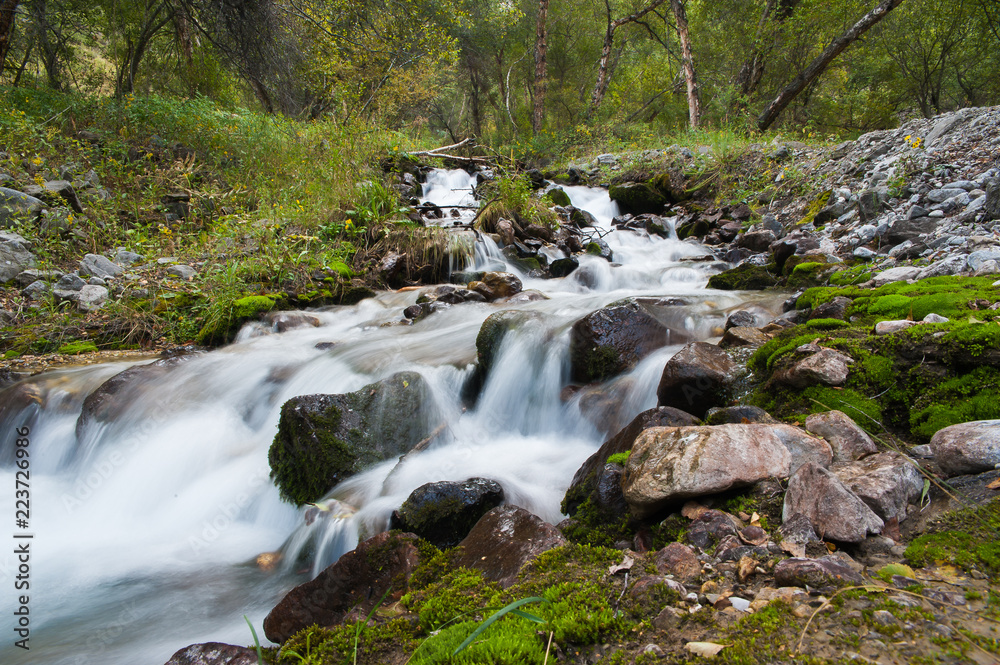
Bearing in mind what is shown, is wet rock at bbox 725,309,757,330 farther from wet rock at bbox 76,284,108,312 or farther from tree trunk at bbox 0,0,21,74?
tree trunk at bbox 0,0,21,74

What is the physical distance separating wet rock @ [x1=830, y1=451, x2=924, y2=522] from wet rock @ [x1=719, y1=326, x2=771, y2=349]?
80.5 inches

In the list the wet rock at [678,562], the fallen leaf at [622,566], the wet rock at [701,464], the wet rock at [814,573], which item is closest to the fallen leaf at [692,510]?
the wet rock at [701,464]

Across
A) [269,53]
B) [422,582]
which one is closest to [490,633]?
[422,582]

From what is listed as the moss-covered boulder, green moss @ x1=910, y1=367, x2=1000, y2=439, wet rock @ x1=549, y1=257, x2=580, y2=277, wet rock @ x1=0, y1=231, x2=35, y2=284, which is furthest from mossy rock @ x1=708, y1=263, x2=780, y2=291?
wet rock @ x1=0, y1=231, x2=35, y2=284

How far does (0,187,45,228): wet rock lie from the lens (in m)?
7.02

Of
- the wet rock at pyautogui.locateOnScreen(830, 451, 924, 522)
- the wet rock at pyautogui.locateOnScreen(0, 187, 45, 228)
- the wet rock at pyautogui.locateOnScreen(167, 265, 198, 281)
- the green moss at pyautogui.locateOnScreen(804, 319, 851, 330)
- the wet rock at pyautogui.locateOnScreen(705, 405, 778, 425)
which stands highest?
the wet rock at pyautogui.locateOnScreen(0, 187, 45, 228)

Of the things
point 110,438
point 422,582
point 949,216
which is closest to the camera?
point 422,582

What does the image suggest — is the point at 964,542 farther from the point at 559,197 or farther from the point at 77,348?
the point at 559,197

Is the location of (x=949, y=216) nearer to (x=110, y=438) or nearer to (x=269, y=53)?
(x=110, y=438)

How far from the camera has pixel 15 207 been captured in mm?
7109

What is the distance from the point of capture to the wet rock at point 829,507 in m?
1.55

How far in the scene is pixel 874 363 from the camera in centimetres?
257

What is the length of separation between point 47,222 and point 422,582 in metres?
8.47

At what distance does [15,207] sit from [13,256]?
1111mm
